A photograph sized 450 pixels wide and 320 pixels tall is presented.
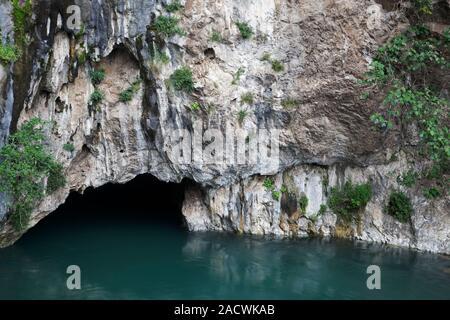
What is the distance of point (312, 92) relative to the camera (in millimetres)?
12906

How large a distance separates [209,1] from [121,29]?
237 centimetres

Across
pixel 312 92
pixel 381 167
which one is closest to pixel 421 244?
pixel 381 167

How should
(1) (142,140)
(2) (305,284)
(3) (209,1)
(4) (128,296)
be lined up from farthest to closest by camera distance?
(1) (142,140) < (3) (209,1) < (2) (305,284) < (4) (128,296)

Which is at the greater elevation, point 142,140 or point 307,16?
point 307,16

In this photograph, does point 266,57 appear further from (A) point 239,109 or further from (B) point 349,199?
(B) point 349,199

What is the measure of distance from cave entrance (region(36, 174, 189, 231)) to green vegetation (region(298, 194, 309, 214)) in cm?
366

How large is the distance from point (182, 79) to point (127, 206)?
22.7 ft

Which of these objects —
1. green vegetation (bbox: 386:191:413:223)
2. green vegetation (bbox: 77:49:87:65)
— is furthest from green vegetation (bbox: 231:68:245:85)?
green vegetation (bbox: 386:191:413:223)

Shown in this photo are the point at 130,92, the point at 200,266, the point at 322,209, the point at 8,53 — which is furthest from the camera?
the point at 322,209

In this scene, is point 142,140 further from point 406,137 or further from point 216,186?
point 406,137

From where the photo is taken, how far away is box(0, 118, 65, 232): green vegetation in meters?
10.7

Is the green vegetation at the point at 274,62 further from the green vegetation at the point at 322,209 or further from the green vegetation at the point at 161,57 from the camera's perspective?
the green vegetation at the point at 322,209

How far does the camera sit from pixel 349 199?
14.2 m

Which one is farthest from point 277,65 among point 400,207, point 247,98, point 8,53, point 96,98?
point 8,53
